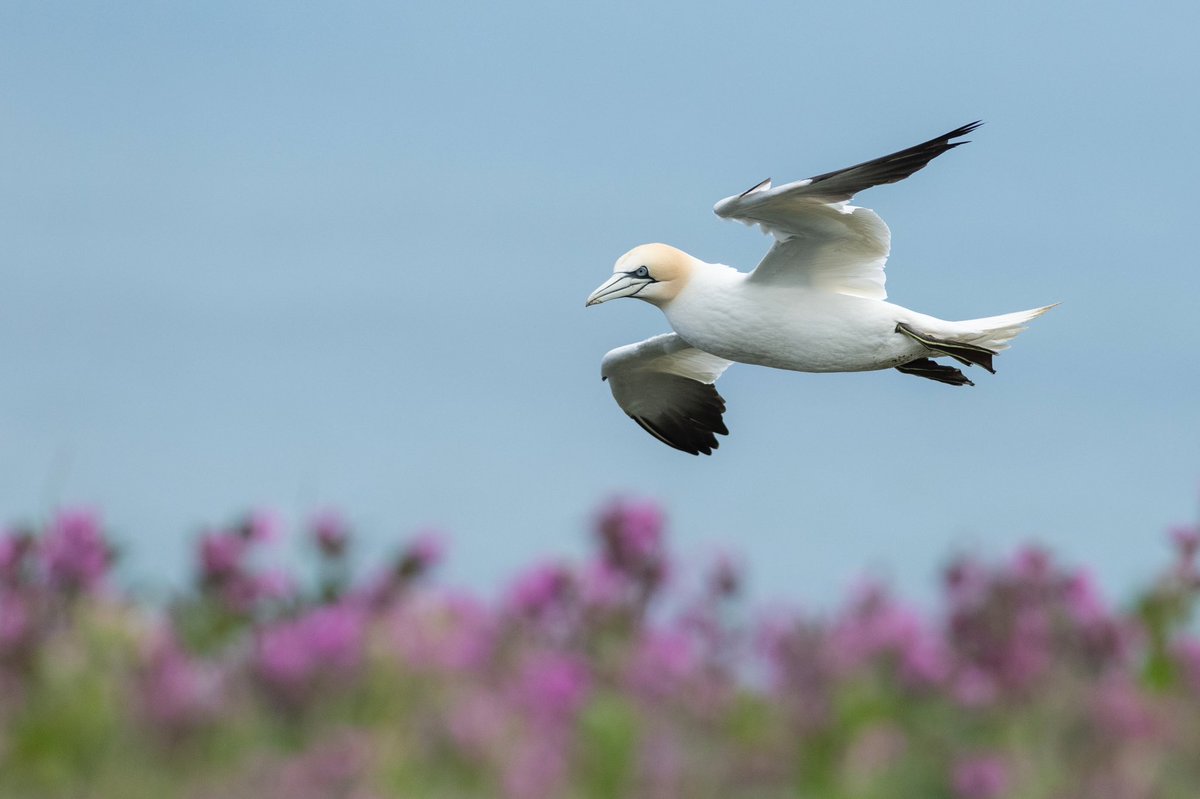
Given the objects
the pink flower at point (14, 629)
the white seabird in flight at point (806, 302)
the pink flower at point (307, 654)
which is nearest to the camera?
the pink flower at point (307, 654)

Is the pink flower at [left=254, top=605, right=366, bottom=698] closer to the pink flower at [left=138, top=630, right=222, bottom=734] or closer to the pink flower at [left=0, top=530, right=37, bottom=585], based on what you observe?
the pink flower at [left=138, top=630, right=222, bottom=734]

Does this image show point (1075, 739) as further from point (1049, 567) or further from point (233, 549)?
point (233, 549)

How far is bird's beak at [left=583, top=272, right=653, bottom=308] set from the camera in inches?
526

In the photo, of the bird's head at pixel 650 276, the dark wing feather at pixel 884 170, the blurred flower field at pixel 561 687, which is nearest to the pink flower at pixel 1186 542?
the blurred flower field at pixel 561 687

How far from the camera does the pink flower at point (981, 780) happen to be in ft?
16.4

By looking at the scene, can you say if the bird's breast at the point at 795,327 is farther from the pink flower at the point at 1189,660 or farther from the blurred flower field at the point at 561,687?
the pink flower at the point at 1189,660

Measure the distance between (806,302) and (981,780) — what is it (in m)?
7.83

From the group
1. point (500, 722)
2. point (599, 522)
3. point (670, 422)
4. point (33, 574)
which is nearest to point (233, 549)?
point (33, 574)

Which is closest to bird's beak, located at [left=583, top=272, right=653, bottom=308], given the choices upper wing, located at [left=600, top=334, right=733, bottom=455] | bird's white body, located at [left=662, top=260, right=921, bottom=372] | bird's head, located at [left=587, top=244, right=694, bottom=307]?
bird's head, located at [left=587, top=244, right=694, bottom=307]

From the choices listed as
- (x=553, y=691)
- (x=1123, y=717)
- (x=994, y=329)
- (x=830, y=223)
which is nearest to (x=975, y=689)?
(x=1123, y=717)

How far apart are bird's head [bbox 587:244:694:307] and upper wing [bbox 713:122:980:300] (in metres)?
0.73

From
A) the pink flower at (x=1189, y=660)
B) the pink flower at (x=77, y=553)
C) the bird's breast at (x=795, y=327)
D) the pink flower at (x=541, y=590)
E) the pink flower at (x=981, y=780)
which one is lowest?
the pink flower at (x=1189, y=660)

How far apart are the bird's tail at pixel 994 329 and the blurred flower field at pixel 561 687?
5193 millimetres

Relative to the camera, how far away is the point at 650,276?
13.3 meters
